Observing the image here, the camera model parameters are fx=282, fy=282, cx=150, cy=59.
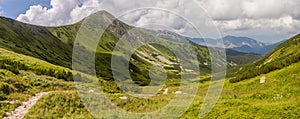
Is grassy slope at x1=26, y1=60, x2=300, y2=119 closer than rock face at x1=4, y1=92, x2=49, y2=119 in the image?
Yes

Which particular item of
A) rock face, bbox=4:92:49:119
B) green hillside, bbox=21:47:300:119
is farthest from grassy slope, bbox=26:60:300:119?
rock face, bbox=4:92:49:119

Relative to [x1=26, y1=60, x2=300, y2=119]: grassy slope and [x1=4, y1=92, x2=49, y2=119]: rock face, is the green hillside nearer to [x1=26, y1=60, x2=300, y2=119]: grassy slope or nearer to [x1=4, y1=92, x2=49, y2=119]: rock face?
[x1=26, y1=60, x2=300, y2=119]: grassy slope

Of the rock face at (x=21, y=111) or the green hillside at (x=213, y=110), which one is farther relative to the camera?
the rock face at (x=21, y=111)

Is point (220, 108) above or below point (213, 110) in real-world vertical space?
above

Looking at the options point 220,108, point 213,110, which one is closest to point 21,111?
point 213,110

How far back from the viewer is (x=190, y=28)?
22422mm

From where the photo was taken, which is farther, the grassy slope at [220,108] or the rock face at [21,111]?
the rock face at [21,111]

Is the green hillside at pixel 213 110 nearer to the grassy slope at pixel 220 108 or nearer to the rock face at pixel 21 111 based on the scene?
the grassy slope at pixel 220 108

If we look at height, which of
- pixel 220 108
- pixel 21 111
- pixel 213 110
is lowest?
pixel 21 111

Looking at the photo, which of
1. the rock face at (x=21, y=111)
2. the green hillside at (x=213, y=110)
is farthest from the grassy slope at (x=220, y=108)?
the rock face at (x=21, y=111)

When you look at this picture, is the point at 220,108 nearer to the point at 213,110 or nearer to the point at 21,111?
the point at 213,110

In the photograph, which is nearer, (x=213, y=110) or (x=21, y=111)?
(x=213, y=110)

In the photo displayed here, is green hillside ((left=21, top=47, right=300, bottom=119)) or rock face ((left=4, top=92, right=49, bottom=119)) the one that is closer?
green hillside ((left=21, top=47, right=300, bottom=119))

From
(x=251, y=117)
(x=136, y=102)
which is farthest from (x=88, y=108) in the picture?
(x=251, y=117)
